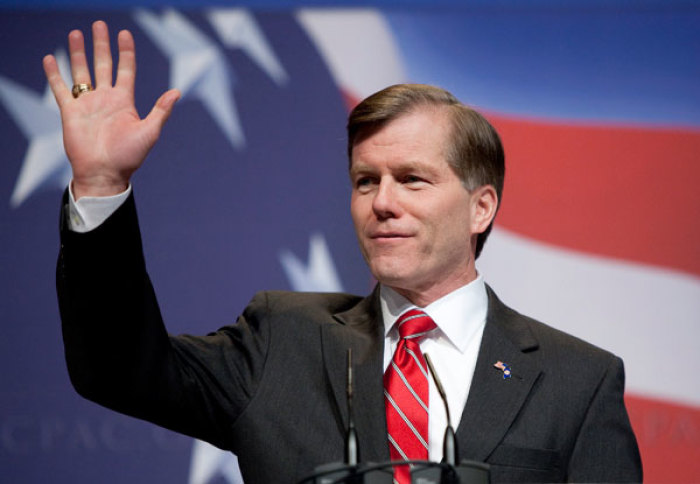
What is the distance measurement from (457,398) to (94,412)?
57.5 inches

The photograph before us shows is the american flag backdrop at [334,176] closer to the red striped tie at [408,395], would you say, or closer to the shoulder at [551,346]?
the shoulder at [551,346]

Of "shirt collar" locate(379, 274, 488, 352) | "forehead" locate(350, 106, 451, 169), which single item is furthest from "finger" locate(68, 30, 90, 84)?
"shirt collar" locate(379, 274, 488, 352)

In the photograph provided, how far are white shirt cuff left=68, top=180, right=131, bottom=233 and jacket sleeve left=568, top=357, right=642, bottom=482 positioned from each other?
3.67 feet

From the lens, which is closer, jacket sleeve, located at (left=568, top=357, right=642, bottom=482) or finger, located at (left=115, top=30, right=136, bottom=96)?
finger, located at (left=115, top=30, right=136, bottom=96)

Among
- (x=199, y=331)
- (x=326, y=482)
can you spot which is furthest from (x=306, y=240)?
(x=326, y=482)

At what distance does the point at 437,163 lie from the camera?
2.26m

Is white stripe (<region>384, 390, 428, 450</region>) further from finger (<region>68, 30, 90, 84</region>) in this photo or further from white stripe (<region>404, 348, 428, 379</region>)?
finger (<region>68, 30, 90, 84</region>)

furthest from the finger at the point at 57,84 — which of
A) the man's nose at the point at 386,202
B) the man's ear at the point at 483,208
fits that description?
the man's ear at the point at 483,208

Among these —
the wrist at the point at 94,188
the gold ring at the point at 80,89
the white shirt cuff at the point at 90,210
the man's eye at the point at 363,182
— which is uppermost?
the gold ring at the point at 80,89

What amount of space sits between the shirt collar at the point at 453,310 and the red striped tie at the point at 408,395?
4cm

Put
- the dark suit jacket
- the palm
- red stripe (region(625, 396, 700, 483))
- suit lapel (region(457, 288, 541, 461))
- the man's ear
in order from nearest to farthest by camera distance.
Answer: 1. the palm
2. the dark suit jacket
3. suit lapel (region(457, 288, 541, 461))
4. the man's ear
5. red stripe (region(625, 396, 700, 483))

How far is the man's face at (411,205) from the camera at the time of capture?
2199mm

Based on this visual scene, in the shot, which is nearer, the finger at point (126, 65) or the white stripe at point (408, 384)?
the finger at point (126, 65)

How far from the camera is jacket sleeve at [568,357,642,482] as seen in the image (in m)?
2.08
